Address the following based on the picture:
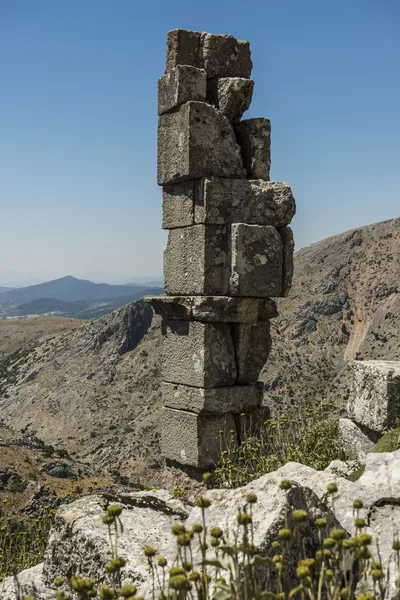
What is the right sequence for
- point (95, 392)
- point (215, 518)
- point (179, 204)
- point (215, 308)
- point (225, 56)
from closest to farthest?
point (215, 518)
point (215, 308)
point (179, 204)
point (225, 56)
point (95, 392)

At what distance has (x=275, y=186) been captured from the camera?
24.4ft

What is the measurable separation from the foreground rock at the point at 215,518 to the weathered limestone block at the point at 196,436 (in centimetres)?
264

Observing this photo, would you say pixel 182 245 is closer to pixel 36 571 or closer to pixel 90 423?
pixel 36 571

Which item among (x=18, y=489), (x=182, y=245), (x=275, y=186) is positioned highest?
(x=275, y=186)

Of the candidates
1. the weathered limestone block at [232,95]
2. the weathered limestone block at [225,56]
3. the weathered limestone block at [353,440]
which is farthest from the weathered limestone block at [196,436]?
the weathered limestone block at [225,56]

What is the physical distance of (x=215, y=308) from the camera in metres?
7.00

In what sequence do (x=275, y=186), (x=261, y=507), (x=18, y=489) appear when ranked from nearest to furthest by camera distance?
(x=261, y=507) → (x=275, y=186) → (x=18, y=489)

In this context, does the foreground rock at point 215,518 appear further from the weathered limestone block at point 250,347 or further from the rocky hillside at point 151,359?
the rocky hillside at point 151,359

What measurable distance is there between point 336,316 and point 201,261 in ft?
158

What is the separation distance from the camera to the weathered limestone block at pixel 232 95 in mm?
7410

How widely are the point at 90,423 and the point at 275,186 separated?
42.1 metres

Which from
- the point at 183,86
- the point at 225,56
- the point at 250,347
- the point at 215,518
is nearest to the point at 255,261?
the point at 250,347

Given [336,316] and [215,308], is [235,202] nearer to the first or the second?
[215,308]

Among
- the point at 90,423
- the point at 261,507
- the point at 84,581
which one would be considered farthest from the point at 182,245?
the point at 90,423
